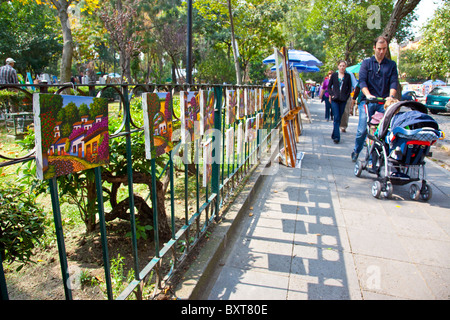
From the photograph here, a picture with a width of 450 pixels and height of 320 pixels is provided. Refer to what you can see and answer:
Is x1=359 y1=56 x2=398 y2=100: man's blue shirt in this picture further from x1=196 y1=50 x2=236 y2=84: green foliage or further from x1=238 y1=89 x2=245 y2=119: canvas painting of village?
x1=196 y1=50 x2=236 y2=84: green foliage

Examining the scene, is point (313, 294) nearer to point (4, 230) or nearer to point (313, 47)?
point (4, 230)

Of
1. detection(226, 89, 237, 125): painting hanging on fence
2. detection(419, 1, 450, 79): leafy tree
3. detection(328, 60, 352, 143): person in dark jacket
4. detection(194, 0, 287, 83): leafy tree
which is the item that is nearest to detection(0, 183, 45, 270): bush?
detection(226, 89, 237, 125): painting hanging on fence

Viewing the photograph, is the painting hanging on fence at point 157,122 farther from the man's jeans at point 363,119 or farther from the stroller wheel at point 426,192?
the man's jeans at point 363,119

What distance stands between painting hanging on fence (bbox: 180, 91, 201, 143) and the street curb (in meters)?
0.99

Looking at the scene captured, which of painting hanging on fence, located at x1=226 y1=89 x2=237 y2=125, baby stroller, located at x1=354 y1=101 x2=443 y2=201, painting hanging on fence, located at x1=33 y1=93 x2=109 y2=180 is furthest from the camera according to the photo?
baby stroller, located at x1=354 y1=101 x2=443 y2=201

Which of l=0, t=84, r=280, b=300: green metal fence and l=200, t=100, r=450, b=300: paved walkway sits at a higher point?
l=0, t=84, r=280, b=300: green metal fence

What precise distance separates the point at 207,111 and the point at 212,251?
4.09 ft

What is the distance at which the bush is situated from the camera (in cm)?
205

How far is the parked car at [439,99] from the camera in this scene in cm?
1988

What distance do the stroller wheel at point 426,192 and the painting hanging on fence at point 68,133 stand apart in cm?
446

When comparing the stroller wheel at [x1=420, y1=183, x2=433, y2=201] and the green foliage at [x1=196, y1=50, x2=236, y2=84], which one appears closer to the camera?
the stroller wheel at [x1=420, y1=183, x2=433, y2=201]

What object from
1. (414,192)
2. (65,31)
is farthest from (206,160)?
(65,31)

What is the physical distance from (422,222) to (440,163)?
3930 millimetres

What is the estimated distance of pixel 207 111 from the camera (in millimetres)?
2963
